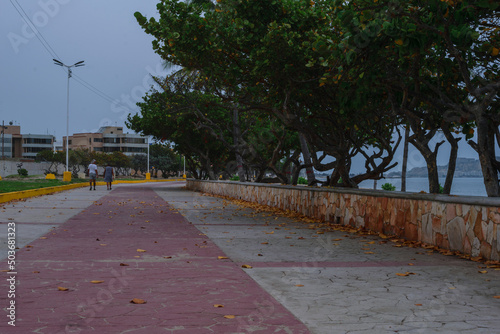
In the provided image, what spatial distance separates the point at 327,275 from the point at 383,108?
9.24 metres

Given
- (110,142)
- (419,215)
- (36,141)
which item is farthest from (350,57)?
(36,141)

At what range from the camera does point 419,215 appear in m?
9.16

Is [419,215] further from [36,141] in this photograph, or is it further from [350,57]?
[36,141]

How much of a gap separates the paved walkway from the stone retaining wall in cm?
46

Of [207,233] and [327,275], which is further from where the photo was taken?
[207,233]

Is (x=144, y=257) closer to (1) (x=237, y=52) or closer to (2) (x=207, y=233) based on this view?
(2) (x=207, y=233)

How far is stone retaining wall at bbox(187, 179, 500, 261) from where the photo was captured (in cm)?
739

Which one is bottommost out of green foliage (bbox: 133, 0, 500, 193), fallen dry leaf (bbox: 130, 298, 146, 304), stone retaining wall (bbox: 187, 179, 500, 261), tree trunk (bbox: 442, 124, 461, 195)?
fallen dry leaf (bbox: 130, 298, 146, 304)

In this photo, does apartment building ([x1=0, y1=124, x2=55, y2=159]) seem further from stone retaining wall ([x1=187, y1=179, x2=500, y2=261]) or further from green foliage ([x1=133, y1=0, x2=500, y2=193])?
stone retaining wall ([x1=187, y1=179, x2=500, y2=261])

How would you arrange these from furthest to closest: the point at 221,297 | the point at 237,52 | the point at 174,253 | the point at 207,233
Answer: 1. the point at 237,52
2. the point at 207,233
3. the point at 174,253
4. the point at 221,297

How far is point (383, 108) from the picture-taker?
1462 cm

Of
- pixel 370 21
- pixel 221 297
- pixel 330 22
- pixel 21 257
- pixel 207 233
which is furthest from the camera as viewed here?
pixel 330 22

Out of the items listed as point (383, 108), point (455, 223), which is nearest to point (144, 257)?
point (455, 223)

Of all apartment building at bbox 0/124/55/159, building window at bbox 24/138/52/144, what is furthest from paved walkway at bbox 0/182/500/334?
building window at bbox 24/138/52/144
